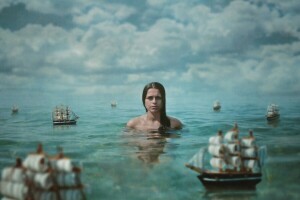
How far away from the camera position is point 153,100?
16.0 m

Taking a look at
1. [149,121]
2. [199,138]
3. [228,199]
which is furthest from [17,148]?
[228,199]

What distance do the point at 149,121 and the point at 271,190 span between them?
321 inches

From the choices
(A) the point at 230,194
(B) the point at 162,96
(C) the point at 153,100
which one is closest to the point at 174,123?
(B) the point at 162,96

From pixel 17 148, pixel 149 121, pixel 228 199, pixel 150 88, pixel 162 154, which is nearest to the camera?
pixel 228 199

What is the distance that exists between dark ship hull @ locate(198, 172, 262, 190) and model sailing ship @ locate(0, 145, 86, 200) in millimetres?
3387

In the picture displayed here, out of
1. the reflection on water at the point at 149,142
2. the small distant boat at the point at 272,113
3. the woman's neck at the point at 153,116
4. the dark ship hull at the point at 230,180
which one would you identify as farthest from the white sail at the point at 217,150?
the small distant boat at the point at 272,113

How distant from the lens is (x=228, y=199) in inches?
354

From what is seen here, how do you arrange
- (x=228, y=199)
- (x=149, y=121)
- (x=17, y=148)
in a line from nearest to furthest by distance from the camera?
(x=228, y=199), (x=17, y=148), (x=149, y=121)

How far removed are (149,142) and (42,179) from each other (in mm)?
7783

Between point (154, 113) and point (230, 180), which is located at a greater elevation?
point (154, 113)

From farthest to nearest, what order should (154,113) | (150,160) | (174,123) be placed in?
1. (174,123)
2. (154,113)
3. (150,160)

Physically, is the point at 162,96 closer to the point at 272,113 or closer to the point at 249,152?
the point at 249,152

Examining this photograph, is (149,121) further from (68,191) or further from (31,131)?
(68,191)

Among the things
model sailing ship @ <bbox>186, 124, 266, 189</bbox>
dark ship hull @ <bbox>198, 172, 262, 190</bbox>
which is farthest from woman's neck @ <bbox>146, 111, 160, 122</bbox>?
dark ship hull @ <bbox>198, 172, 262, 190</bbox>
